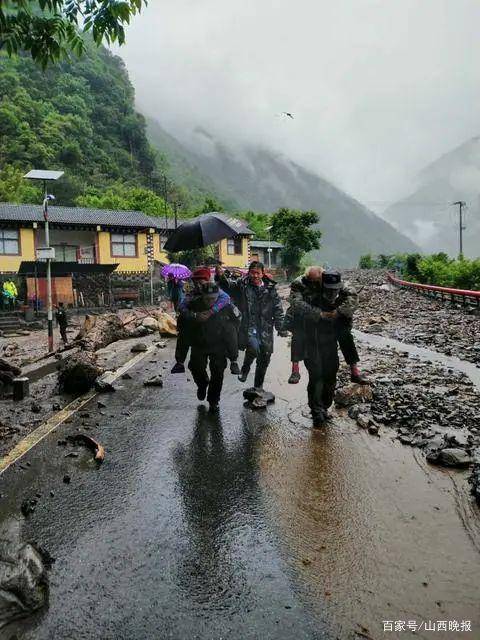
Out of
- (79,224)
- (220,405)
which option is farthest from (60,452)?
(79,224)

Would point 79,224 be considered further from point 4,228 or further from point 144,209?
point 144,209

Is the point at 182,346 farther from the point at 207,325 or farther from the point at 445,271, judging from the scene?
the point at 445,271

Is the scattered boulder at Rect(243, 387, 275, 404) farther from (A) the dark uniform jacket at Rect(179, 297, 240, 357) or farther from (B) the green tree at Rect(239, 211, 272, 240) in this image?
(B) the green tree at Rect(239, 211, 272, 240)

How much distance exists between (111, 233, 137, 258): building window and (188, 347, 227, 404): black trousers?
2860 cm

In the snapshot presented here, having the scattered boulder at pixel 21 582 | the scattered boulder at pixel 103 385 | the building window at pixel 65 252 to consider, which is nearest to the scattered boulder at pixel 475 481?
the scattered boulder at pixel 21 582

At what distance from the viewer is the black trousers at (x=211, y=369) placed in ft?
20.3

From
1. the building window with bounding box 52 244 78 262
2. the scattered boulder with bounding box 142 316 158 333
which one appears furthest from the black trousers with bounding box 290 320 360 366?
the building window with bounding box 52 244 78 262

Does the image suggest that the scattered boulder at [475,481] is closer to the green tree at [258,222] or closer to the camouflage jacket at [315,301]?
the camouflage jacket at [315,301]

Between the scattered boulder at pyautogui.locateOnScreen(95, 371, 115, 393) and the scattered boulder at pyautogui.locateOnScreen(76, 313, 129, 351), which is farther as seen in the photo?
the scattered boulder at pyautogui.locateOnScreen(76, 313, 129, 351)

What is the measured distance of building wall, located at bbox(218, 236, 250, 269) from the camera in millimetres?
41938

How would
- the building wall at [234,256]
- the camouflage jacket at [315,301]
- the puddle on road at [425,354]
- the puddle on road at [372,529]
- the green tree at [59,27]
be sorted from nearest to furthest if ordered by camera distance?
1. the puddle on road at [372,529]
2. the green tree at [59,27]
3. the camouflage jacket at [315,301]
4. the puddle on road at [425,354]
5. the building wall at [234,256]

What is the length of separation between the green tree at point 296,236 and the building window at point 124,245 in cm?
2616

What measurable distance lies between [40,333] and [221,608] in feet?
66.1

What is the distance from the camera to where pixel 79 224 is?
30812mm
